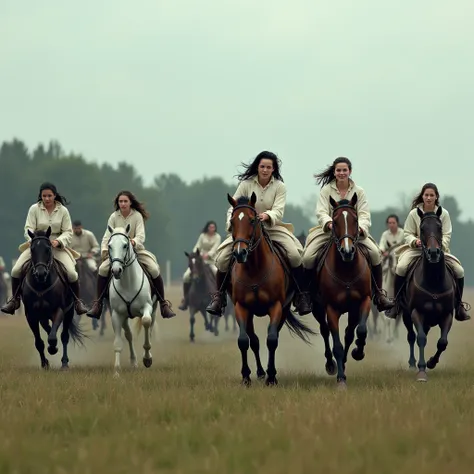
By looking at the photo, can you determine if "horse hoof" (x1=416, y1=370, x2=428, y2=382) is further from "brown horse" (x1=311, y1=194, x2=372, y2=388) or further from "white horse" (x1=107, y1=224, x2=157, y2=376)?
"white horse" (x1=107, y1=224, x2=157, y2=376)

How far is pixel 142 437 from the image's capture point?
8.05 metres

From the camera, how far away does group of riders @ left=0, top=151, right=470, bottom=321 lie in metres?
13.5

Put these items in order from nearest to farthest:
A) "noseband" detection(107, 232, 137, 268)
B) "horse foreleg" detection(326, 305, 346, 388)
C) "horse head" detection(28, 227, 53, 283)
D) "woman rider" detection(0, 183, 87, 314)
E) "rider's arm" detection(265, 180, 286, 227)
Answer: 1. "horse foreleg" detection(326, 305, 346, 388)
2. "rider's arm" detection(265, 180, 286, 227)
3. "noseband" detection(107, 232, 137, 268)
4. "horse head" detection(28, 227, 53, 283)
5. "woman rider" detection(0, 183, 87, 314)

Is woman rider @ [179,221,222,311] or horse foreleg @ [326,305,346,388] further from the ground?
woman rider @ [179,221,222,311]

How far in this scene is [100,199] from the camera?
87562 mm

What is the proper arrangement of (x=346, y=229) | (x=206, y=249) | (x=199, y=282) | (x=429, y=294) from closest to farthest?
(x=346, y=229) < (x=429, y=294) < (x=199, y=282) < (x=206, y=249)

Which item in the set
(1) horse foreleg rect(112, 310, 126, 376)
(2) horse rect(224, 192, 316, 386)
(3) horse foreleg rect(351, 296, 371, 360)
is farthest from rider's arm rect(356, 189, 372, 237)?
(1) horse foreleg rect(112, 310, 126, 376)

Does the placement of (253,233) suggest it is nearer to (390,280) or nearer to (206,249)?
(390,280)

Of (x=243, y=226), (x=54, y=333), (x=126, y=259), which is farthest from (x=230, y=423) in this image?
(x=54, y=333)

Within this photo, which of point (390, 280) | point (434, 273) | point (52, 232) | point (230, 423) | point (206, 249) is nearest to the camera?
Result: point (230, 423)

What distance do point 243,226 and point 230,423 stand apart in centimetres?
353

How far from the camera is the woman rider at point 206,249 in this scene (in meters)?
27.5

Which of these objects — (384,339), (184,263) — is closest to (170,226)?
(184,263)

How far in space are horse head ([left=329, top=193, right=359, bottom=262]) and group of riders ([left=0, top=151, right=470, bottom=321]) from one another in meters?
0.71
